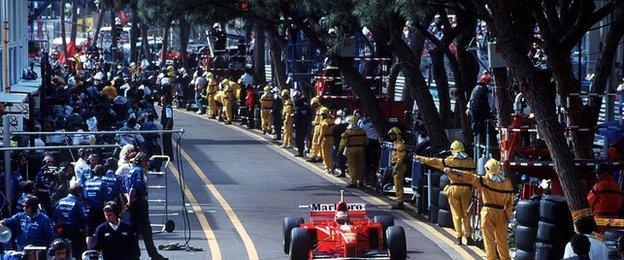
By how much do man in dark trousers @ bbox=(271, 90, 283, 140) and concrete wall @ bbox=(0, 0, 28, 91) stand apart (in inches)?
278

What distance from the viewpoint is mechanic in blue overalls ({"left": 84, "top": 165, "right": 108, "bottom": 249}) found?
20859mm

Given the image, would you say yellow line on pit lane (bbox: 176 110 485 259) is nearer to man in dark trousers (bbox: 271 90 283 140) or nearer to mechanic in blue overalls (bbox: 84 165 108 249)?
man in dark trousers (bbox: 271 90 283 140)

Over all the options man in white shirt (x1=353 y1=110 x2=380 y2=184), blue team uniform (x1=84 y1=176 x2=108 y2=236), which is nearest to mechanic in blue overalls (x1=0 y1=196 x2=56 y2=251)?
blue team uniform (x1=84 y1=176 x2=108 y2=236)

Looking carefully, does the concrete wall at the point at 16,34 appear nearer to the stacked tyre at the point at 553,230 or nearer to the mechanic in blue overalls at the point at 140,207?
the mechanic in blue overalls at the point at 140,207

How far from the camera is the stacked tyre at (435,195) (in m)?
26.7

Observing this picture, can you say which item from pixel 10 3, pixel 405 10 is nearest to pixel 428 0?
pixel 405 10

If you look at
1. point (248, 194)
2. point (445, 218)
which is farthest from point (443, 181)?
point (248, 194)

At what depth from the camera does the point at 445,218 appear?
26.2 metres

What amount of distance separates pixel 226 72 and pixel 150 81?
5.09 m

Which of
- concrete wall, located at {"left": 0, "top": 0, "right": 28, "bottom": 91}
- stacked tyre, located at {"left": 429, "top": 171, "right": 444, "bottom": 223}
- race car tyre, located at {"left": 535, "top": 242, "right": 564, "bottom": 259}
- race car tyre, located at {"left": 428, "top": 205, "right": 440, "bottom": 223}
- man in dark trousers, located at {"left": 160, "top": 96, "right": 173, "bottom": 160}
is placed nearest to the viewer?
race car tyre, located at {"left": 535, "top": 242, "right": 564, "bottom": 259}

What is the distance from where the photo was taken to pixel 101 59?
267 ft

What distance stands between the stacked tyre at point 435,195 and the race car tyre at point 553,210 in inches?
217

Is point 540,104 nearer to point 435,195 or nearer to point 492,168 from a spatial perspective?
point 492,168

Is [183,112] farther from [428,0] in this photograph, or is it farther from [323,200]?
[428,0]
